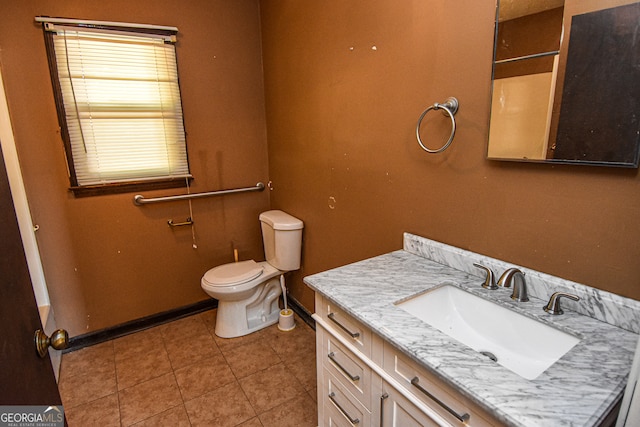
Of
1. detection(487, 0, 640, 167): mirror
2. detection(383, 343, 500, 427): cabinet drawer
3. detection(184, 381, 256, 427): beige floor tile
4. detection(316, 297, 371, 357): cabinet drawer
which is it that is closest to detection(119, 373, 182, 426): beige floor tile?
detection(184, 381, 256, 427): beige floor tile

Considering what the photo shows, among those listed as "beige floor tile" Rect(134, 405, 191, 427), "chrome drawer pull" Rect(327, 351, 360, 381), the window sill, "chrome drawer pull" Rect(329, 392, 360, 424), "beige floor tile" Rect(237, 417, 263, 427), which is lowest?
"beige floor tile" Rect(237, 417, 263, 427)

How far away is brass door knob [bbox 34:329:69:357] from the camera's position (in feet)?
2.71

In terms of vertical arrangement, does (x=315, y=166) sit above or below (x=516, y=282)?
above

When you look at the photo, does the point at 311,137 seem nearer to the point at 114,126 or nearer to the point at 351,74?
the point at 351,74

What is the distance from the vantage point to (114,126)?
7.41 feet

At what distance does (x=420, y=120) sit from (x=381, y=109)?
340mm

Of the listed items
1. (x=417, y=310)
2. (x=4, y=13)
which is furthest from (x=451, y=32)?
(x=4, y=13)

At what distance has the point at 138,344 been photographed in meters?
2.45

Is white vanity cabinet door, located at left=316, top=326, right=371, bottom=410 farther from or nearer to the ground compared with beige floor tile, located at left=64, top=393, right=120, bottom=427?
farther from the ground

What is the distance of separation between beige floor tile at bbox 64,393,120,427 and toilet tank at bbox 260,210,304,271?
4.13ft

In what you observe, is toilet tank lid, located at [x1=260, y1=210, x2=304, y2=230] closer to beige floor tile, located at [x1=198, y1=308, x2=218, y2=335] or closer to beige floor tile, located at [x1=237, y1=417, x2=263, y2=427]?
beige floor tile, located at [x1=198, y1=308, x2=218, y2=335]

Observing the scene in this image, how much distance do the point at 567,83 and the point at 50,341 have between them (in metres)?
1.58

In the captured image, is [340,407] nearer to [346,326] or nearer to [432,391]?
[346,326]

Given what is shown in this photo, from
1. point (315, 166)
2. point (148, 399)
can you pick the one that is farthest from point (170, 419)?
point (315, 166)
